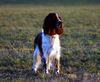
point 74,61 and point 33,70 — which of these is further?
point 74,61

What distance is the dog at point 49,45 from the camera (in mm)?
10539

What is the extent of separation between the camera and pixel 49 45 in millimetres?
10844

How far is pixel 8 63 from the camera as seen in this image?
12383 mm

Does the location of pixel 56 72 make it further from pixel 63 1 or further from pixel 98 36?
pixel 63 1

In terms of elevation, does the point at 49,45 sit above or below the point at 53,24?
below

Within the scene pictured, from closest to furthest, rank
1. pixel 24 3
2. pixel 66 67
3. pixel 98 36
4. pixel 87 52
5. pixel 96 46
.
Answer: pixel 66 67 < pixel 87 52 < pixel 96 46 < pixel 98 36 < pixel 24 3

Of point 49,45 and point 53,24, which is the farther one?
point 49,45

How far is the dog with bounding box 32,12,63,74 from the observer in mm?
10539

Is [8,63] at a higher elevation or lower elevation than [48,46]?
lower

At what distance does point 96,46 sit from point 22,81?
23.2ft

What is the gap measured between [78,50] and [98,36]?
458cm

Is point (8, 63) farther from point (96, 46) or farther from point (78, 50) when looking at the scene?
point (96, 46)

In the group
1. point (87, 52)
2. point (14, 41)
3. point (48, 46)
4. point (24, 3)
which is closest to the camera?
point (48, 46)

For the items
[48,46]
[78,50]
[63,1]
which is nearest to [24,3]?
[63,1]
